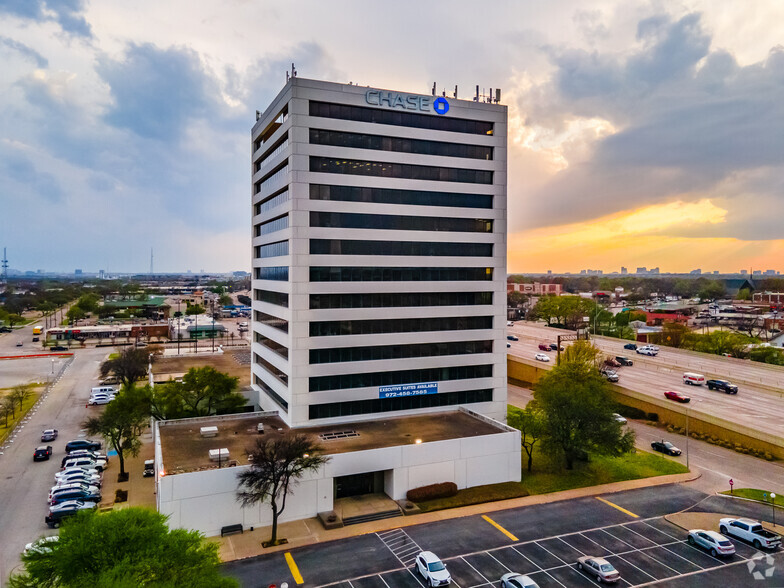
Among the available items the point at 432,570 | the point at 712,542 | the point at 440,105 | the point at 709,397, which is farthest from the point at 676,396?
the point at 432,570

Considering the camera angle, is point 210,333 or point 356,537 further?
point 210,333

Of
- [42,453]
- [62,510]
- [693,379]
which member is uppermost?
[693,379]

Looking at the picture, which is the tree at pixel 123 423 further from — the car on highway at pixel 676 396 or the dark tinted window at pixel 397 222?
the car on highway at pixel 676 396

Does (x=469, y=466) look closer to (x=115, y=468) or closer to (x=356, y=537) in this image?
(x=356, y=537)

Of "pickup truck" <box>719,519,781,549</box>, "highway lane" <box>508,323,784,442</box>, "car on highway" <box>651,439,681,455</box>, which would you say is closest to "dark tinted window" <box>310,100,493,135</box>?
"car on highway" <box>651,439,681,455</box>

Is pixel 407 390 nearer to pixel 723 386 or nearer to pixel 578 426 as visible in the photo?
pixel 578 426

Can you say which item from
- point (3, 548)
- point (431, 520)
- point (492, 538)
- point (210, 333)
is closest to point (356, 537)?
point (431, 520)
